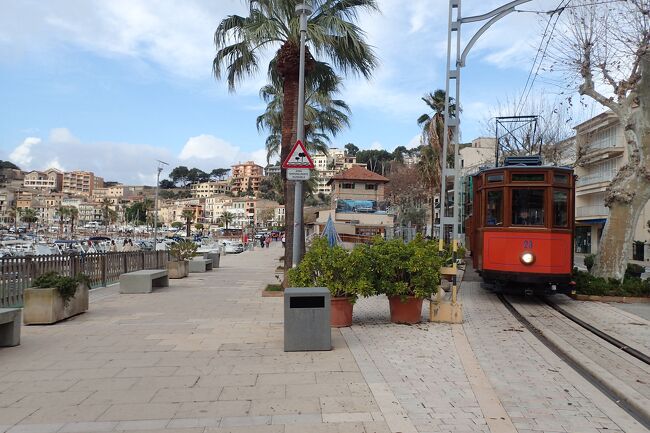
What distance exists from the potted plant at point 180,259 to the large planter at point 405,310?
12.2m

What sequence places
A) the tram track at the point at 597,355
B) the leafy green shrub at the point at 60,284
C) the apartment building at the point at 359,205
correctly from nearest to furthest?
the tram track at the point at 597,355
the leafy green shrub at the point at 60,284
the apartment building at the point at 359,205

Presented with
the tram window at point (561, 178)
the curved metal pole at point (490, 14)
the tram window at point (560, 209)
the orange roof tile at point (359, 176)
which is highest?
the orange roof tile at point (359, 176)

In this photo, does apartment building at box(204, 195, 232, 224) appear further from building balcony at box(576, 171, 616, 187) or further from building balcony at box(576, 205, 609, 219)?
building balcony at box(576, 171, 616, 187)

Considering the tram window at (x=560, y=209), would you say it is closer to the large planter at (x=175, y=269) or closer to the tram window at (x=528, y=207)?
the tram window at (x=528, y=207)

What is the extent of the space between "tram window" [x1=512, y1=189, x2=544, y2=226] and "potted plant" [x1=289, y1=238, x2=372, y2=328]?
5123 mm

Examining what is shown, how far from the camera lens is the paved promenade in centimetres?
455

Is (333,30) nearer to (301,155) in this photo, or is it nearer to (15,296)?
(301,155)

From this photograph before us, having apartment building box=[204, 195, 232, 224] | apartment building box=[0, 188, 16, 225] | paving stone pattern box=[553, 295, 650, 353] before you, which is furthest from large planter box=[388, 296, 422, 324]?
apartment building box=[204, 195, 232, 224]

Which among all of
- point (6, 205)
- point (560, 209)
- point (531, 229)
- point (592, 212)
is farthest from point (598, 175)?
point (6, 205)

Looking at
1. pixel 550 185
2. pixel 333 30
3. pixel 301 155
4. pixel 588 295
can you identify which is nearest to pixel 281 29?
pixel 333 30

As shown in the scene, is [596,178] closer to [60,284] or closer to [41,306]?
[60,284]

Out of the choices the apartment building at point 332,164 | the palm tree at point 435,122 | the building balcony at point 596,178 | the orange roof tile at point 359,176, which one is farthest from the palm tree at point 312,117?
the apartment building at point 332,164

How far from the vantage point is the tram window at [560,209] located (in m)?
12.0

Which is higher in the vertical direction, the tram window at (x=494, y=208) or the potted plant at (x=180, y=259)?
the tram window at (x=494, y=208)
